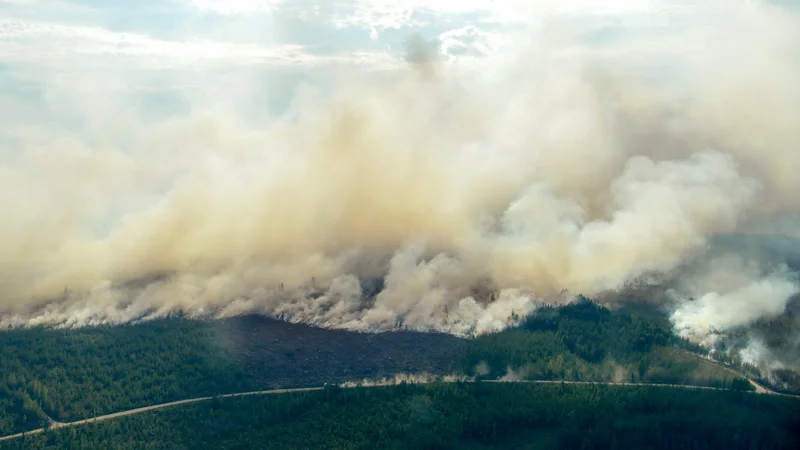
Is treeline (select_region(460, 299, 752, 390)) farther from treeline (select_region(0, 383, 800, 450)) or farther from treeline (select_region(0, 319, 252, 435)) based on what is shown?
treeline (select_region(0, 319, 252, 435))

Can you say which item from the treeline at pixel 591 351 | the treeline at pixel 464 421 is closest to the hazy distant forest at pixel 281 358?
the treeline at pixel 591 351

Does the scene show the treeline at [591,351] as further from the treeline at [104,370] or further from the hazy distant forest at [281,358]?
the treeline at [104,370]

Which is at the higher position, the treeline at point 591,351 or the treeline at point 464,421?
the treeline at point 591,351

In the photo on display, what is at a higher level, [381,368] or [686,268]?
[686,268]

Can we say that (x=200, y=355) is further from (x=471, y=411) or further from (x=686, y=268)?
(x=686, y=268)

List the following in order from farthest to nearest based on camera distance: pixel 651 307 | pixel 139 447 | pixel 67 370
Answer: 1. pixel 651 307
2. pixel 67 370
3. pixel 139 447

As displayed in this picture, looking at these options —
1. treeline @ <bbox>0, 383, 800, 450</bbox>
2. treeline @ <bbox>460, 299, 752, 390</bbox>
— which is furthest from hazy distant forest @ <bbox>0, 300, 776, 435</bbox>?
treeline @ <bbox>0, 383, 800, 450</bbox>

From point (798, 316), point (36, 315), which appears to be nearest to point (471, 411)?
point (798, 316)
